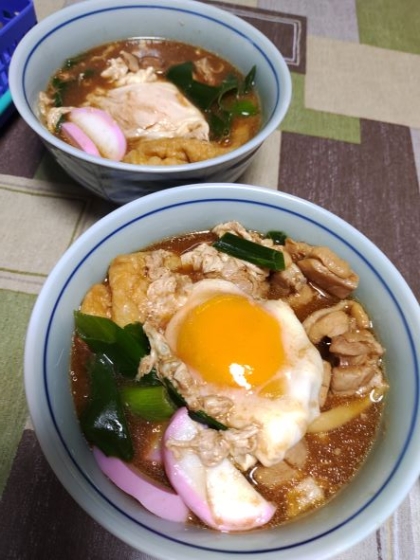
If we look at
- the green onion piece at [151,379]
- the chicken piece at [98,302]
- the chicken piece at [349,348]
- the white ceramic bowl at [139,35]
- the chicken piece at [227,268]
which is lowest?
the chicken piece at [349,348]

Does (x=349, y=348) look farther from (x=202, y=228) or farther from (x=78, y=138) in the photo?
(x=78, y=138)

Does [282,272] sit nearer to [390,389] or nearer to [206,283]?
[206,283]

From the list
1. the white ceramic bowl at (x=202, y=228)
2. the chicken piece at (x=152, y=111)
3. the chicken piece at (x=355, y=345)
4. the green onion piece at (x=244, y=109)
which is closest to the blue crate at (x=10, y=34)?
the chicken piece at (x=152, y=111)

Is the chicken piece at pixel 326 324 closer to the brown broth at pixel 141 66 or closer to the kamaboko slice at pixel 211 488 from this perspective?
the kamaboko slice at pixel 211 488

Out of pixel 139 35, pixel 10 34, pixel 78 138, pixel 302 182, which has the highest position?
pixel 10 34

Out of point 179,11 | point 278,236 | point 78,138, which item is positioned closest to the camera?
point 278,236

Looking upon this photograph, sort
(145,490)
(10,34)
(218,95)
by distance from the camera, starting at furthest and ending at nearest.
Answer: (218,95) → (10,34) → (145,490)

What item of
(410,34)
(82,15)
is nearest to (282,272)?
(82,15)

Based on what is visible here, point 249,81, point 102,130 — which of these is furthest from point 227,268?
point 249,81
